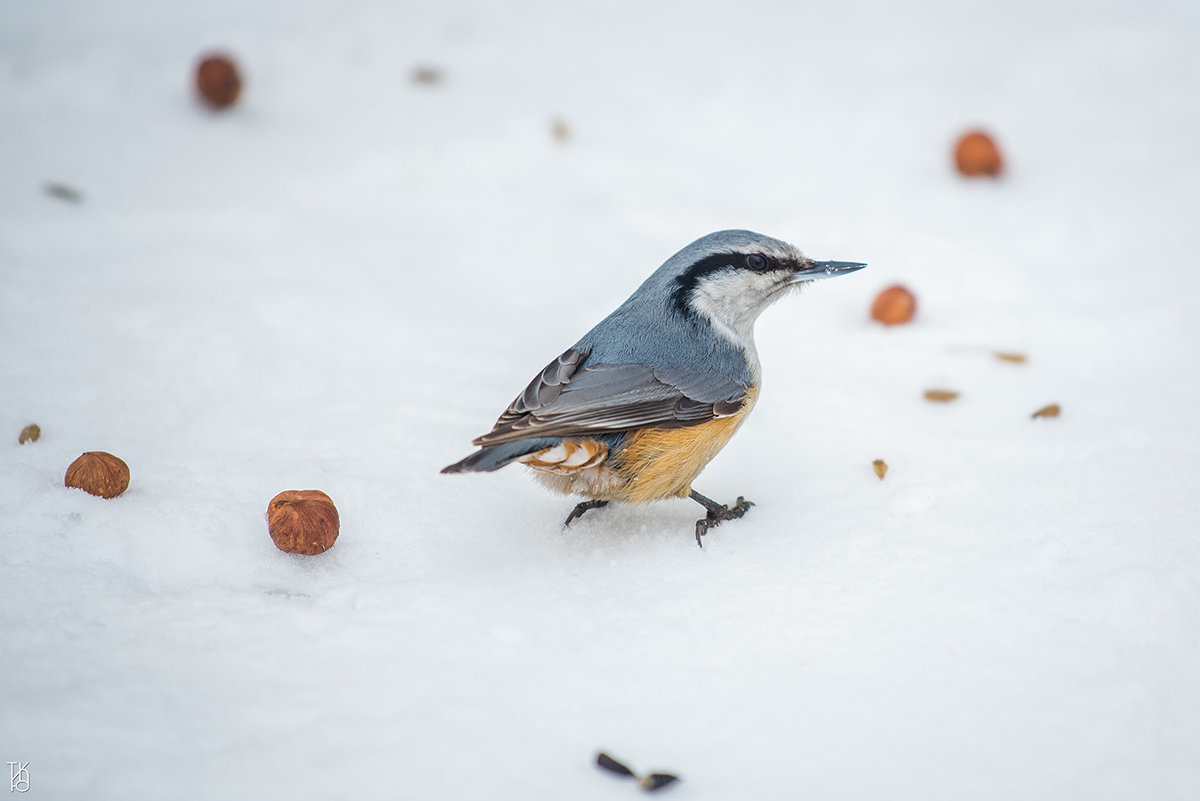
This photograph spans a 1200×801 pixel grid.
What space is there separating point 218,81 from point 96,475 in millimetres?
2656

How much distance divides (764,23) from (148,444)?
385 cm

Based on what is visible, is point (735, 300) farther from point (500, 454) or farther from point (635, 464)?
point (500, 454)

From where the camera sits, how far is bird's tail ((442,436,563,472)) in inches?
98.6

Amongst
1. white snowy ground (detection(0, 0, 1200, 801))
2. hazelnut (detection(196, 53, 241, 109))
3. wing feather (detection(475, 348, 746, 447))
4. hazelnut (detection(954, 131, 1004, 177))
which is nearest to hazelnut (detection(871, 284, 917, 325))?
white snowy ground (detection(0, 0, 1200, 801))

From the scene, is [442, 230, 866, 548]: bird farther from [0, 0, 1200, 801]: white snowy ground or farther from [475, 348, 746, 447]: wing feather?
[0, 0, 1200, 801]: white snowy ground

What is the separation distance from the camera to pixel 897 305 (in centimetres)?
404

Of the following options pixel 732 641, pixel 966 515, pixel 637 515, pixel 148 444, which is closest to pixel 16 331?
pixel 148 444

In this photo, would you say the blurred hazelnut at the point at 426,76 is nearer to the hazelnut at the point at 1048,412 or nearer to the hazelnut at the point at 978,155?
the hazelnut at the point at 978,155

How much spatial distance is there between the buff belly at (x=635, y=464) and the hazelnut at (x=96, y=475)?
1.09 meters

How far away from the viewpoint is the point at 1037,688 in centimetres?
224

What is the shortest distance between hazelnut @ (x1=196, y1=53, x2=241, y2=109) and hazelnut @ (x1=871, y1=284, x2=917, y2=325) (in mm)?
3058

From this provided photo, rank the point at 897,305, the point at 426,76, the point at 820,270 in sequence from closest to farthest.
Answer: the point at 820,270 → the point at 897,305 → the point at 426,76

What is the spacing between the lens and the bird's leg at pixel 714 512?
2920 mm

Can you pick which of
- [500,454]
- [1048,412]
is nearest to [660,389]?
[500,454]
